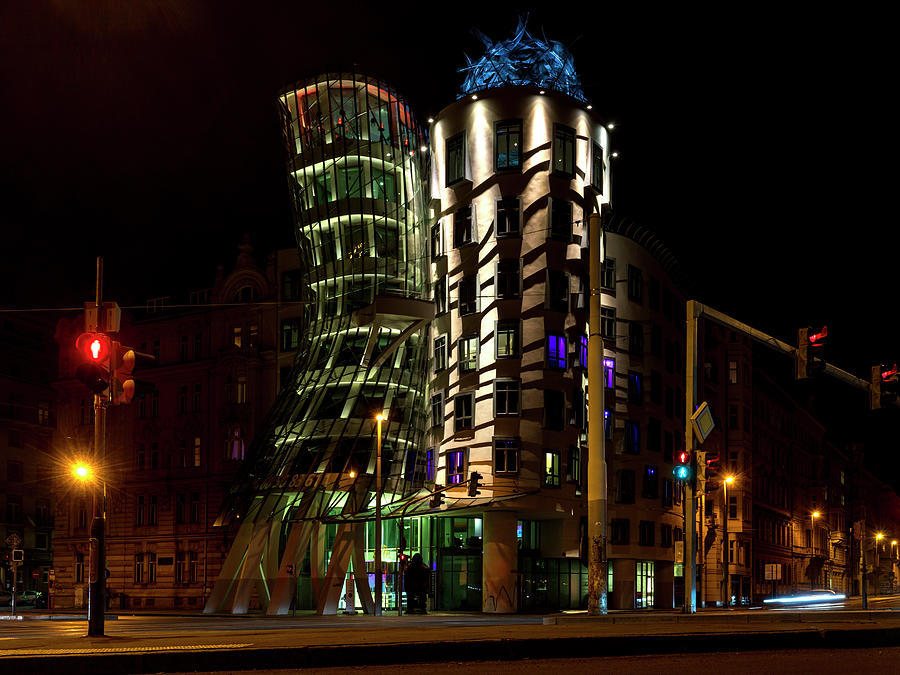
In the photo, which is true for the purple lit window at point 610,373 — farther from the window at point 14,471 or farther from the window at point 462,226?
the window at point 14,471

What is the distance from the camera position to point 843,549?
125m

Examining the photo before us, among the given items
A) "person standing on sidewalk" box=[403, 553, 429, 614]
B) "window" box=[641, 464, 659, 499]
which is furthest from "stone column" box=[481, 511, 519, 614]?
"window" box=[641, 464, 659, 499]

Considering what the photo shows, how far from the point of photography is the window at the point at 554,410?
50.8 m

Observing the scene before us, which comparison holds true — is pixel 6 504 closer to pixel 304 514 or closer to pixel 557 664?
pixel 304 514

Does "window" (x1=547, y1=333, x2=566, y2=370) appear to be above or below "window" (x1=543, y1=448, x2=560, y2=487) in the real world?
above

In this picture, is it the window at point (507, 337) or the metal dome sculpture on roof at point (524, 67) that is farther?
the metal dome sculpture on roof at point (524, 67)

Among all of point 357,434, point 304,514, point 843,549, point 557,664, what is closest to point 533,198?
point 357,434

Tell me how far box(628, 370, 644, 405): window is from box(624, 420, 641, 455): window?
4.10ft

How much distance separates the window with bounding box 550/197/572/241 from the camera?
52.8 metres

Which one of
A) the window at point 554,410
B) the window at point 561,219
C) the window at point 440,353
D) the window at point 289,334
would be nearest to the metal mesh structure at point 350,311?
the window at point 440,353

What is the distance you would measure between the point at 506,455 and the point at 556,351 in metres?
5.59

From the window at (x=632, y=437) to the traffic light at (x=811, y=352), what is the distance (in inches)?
1322

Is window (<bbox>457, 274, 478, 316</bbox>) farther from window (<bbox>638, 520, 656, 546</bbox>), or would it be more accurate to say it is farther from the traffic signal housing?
the traffic signal housing

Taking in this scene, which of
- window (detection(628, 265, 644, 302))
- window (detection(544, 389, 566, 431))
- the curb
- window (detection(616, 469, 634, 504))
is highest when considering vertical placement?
window (detection(628, 265, 644, 302))
